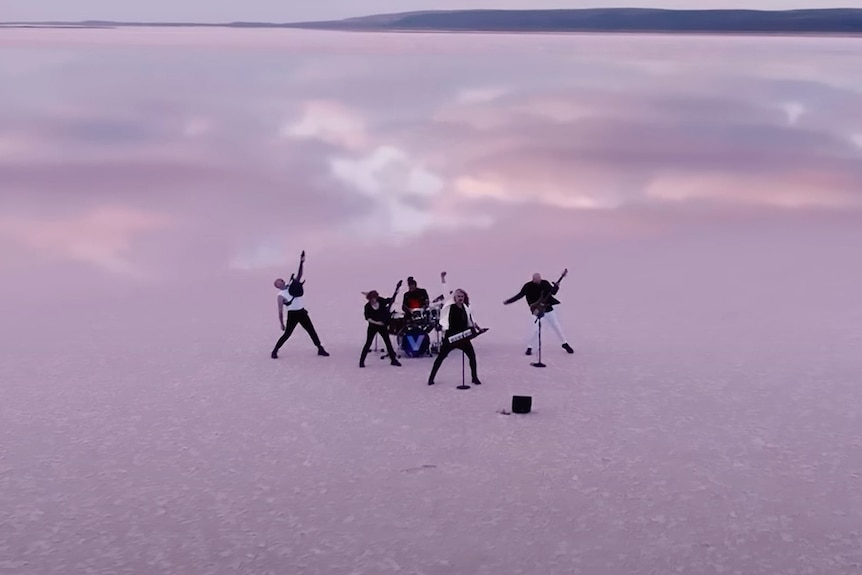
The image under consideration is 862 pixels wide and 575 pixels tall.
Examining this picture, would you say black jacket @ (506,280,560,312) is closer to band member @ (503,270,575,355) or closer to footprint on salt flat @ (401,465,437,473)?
band member @ (503,270,575,355)

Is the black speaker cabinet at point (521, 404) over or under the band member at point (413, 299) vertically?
under

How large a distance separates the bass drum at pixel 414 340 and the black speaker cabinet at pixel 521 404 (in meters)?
4.05

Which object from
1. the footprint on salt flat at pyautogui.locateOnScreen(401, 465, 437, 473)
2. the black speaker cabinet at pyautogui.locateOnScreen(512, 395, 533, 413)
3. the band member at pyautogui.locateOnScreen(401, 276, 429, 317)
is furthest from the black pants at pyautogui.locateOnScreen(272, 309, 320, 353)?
the footprint on salt flat at pyautogui.locateOnScreen(401, 465, 437, 473)

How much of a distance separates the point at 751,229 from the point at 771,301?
36.2 ft

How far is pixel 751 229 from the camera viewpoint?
3466cm

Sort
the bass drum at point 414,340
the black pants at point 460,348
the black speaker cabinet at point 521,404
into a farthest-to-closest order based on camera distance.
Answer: the bass drum at point 414,340, the black pants at point 460,348, the black speaker cabinet at point 521,404

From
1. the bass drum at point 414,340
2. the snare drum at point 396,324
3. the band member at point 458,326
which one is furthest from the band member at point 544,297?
the band member at point 458,326

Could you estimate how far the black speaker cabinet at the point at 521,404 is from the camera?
51.0ft

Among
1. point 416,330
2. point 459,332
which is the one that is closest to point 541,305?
point 416,330

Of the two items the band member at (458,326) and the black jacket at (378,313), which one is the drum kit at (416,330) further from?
the band member at (458,326)

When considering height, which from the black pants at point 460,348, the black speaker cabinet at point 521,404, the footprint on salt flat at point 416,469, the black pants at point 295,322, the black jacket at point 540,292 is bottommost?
the footprint on salt flat at point 416,469

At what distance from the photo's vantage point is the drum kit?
19.3 metres

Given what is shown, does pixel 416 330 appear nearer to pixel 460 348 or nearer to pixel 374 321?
pixel 374 321

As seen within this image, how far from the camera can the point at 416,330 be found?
19.3 m
